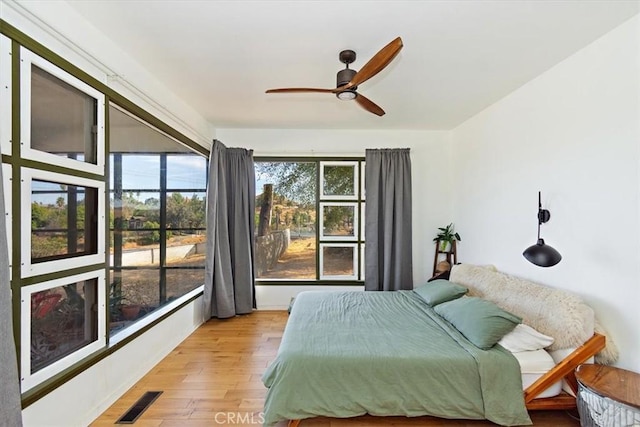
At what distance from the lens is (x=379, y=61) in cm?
172

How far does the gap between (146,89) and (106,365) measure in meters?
2.16

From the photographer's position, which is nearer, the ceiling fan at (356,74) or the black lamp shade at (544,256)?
the ceiling fan at (356,74)

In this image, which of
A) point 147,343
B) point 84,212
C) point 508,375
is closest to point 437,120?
point 508,375

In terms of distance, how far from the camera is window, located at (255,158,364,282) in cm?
424

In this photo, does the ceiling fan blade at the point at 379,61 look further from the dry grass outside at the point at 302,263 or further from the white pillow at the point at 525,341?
the dry grass outside at the point at 302,263

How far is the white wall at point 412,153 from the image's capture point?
4148mm

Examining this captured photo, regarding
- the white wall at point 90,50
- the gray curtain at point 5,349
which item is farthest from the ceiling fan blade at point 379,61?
the gray curtain at point 5,349

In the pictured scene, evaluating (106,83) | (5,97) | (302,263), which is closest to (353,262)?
(302,263)

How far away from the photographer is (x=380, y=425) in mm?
1882

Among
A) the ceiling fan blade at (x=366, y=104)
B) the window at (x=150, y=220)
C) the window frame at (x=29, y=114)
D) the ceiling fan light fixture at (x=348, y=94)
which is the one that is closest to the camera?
the window frame at (x=29, y=114)

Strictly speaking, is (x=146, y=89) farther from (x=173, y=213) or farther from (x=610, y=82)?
(x=610, y=82)

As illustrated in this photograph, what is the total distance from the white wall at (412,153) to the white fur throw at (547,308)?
1343 millimetres

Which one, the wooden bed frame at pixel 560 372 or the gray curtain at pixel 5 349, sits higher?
the gray curtain at pixel 5 349
